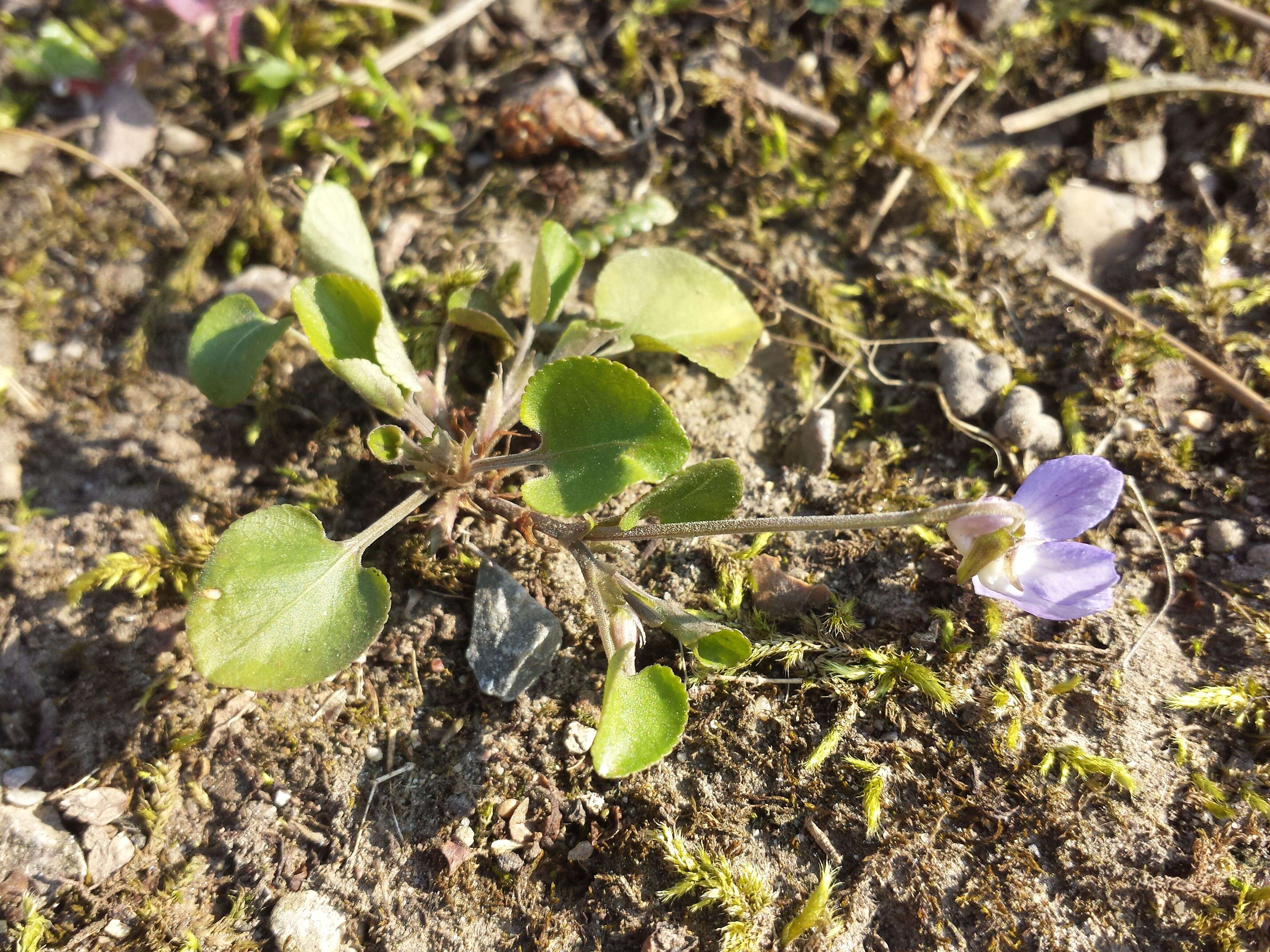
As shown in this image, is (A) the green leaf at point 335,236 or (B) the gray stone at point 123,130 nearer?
(A) the green leaf at point 335,236

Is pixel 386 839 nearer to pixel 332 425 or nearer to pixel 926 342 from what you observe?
pixel 332 425

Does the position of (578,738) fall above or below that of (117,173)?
below

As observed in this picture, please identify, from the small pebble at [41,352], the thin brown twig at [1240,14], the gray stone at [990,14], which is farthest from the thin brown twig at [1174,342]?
the small pebble at [41,352]

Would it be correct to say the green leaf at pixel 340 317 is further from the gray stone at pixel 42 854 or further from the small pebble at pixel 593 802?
the gray stone at pixel 42 854

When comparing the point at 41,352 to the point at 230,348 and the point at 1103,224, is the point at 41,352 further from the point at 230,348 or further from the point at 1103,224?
the point at 1103,224

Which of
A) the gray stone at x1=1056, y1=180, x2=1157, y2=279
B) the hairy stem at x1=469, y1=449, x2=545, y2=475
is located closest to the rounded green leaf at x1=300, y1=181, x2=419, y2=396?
the hairy stem at x1=469, y1=449, x2=545, y2=475

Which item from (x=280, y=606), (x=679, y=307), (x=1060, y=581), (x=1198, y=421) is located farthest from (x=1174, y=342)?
(x=280, y=606)
